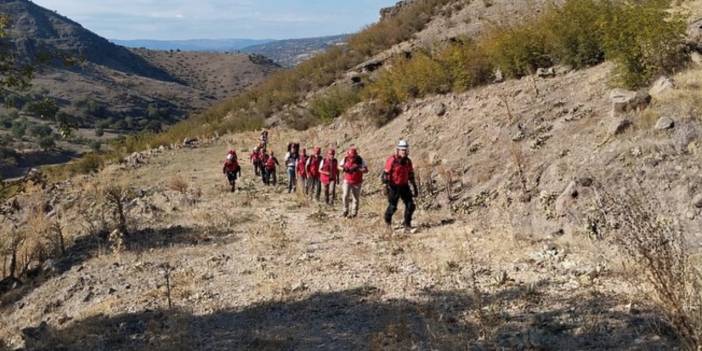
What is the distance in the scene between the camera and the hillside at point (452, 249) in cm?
622

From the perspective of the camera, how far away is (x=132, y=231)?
13.6 metres

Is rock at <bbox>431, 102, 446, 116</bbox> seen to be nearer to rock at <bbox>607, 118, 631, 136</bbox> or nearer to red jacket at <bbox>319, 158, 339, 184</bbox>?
red jacket at <bbox>319, 158, 339, 184</bbox>

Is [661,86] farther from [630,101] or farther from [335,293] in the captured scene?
[335,293]

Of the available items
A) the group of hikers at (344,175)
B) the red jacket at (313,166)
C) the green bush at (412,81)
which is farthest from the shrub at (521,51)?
the red jacket at (313,166)

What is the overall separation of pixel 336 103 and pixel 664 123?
18.6m

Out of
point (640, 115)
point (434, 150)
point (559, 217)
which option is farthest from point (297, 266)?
point (434, 150)

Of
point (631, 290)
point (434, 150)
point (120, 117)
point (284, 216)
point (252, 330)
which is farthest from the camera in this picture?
point (120, 117)

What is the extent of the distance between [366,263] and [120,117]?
2790 inches

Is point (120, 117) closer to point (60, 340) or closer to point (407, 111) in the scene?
point (407, 111)

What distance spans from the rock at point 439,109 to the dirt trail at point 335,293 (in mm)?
5726

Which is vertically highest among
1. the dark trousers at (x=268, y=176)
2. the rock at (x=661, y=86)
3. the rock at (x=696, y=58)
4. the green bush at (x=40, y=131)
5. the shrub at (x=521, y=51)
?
the shrub at (x=521, y=51)

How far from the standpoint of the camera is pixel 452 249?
9797mm

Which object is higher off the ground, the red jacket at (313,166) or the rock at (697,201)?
the rock at (697,201)

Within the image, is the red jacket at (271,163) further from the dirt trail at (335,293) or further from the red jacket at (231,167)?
the dirt trail at (335,293)
